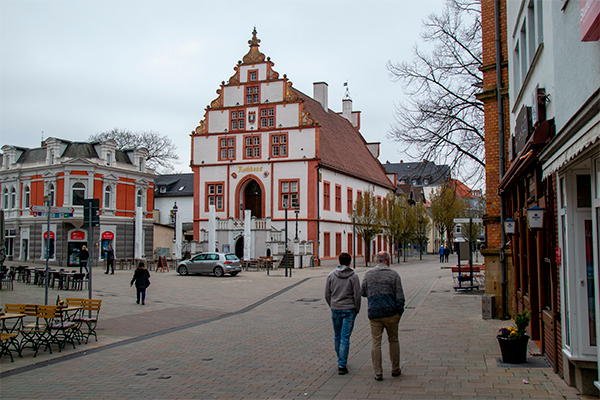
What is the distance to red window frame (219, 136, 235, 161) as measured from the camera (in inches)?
1820

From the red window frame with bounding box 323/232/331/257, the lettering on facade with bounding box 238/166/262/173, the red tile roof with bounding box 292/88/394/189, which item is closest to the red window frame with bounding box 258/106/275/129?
the lettering on facade with bounding box 238/166/262/173

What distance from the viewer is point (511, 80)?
13.4 meters

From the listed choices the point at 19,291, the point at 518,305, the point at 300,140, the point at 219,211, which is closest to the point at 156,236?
the point at 219,211

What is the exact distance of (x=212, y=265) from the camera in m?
30.9

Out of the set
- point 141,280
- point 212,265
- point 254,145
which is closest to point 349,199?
point 254,145

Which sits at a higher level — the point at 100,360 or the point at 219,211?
the point at 219,211

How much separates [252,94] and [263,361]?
3828 cm

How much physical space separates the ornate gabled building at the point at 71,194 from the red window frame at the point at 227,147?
6550 millimetres

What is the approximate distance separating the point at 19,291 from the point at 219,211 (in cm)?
2587

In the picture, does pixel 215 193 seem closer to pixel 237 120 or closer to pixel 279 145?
pixel 237 120

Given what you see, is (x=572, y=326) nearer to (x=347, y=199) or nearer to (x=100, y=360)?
(x=100, y=360)

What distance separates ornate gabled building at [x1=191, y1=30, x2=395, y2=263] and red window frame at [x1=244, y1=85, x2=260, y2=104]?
83 millimetres

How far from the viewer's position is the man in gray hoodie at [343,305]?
8.30 m

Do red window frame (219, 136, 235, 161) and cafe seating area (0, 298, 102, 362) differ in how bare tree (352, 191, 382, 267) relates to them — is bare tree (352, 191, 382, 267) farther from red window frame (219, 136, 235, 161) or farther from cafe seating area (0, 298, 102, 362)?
cafe seating area (0, 298, 102, 362)
